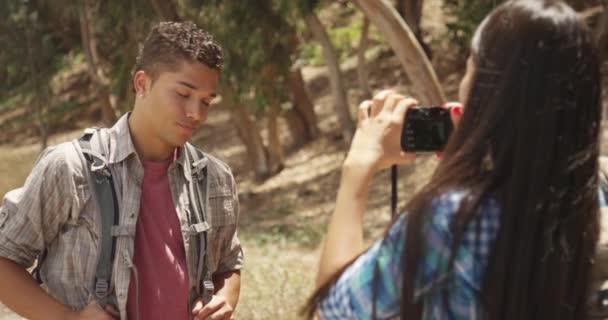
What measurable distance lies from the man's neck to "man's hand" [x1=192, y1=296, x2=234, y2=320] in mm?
454

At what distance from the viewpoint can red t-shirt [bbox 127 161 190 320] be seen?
2502 millimetres

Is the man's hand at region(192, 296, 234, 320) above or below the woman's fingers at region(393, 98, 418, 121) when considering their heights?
below

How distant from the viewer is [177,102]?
2668 mm

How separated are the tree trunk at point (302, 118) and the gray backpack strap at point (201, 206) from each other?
15261mm

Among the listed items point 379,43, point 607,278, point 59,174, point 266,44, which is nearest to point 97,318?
point 59,174

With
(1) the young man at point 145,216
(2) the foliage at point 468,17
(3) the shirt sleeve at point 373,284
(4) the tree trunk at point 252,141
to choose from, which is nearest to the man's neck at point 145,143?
(1) the young man at point 145,216

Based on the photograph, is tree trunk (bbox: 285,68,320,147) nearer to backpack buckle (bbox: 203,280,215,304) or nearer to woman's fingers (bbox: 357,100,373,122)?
backpack buckle (bbox: 203,280,215,304)

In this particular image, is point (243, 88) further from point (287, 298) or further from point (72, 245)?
point (72, 245)

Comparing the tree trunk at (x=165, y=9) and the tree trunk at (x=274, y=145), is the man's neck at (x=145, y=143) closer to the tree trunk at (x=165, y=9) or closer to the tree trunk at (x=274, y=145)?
the tree trunk at (x=165, y=9)

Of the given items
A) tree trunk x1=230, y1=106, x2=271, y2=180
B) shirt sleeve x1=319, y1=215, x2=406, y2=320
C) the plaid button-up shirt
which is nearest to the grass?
the plaid button-up shirt

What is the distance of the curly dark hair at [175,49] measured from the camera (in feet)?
8.86

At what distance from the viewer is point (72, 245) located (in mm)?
2418

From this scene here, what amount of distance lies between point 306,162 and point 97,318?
1556 centimetres

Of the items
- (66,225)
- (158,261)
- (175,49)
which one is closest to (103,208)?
(66,225)
